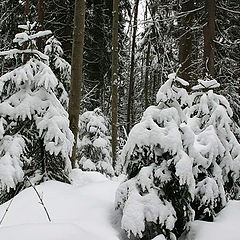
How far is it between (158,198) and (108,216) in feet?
2.03

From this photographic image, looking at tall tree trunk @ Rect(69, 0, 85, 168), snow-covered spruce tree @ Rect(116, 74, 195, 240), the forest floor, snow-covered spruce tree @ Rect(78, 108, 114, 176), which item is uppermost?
tall tree trunk @ Rect(69, 0, 85, 168)

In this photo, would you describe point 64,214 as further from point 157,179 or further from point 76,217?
point 157,179

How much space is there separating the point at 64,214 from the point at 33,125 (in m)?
1.96

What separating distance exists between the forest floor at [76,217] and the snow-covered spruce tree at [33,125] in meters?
0.50

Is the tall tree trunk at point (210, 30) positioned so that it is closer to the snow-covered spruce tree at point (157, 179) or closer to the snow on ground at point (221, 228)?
the snow-covered spruce tree at point (157, 179)

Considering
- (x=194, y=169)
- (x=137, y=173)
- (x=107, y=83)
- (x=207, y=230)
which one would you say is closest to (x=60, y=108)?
(x=137, y=173)

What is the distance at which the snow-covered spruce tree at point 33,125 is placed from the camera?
18.2 feet

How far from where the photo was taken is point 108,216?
437 centimetres

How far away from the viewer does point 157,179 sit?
4414 mm

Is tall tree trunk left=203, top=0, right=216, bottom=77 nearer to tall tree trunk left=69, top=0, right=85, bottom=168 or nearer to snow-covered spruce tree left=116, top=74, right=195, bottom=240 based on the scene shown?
tall tree trunk left=69, top=0, right=85, bottom=168

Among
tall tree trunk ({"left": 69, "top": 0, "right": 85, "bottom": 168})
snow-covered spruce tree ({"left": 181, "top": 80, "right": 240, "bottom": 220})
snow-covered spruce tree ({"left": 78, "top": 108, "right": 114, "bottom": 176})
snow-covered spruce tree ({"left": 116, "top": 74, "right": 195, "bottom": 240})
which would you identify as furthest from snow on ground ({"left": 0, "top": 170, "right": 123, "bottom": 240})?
snow-covered spruce tree ({"left": 78, "top": 108, "right": 114, "bottom": 176})

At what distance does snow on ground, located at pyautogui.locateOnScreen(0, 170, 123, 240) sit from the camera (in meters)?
2.99

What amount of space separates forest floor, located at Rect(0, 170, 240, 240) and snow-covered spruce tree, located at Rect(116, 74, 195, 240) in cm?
23

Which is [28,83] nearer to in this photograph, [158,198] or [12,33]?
[158,198]
